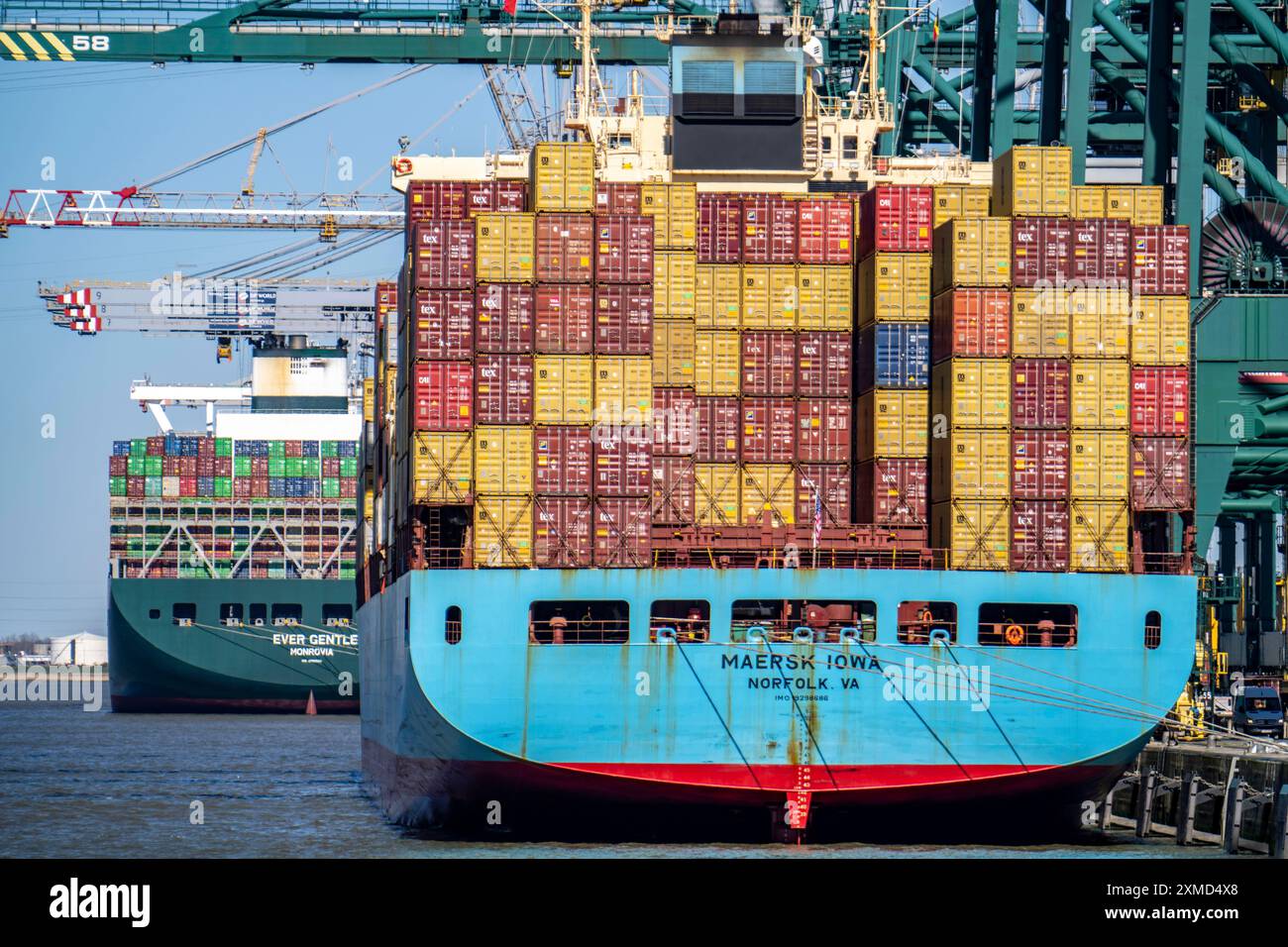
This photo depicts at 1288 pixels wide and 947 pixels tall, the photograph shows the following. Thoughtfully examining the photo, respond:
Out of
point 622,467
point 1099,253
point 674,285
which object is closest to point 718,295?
point 674,285

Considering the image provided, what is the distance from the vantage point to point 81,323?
105m

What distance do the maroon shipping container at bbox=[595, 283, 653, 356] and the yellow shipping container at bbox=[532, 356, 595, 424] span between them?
0.52m

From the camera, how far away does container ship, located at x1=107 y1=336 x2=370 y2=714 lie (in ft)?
343

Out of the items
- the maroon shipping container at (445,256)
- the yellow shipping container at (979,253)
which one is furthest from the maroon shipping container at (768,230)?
the maroon shipping container at (445,256)

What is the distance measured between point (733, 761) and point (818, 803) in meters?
1.75

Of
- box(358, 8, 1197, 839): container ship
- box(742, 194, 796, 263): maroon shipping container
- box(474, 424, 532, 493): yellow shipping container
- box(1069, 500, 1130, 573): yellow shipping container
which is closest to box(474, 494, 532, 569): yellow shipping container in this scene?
box(358, 8, 1197, 839): container ship

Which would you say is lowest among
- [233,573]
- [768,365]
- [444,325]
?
[233,573]

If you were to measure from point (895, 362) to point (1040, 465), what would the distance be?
3.77 meters

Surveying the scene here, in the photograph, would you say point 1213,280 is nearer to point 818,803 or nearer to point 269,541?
point 818,803

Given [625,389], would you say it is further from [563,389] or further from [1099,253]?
[1099,253]

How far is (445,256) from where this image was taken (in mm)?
37875

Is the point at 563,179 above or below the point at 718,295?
above

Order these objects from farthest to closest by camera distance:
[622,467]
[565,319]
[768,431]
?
[768,431] → [565,319] → [622,467]

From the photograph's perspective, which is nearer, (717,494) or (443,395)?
(443,395)
